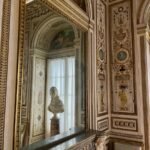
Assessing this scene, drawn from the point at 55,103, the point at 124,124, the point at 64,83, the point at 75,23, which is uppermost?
the point at 75,23

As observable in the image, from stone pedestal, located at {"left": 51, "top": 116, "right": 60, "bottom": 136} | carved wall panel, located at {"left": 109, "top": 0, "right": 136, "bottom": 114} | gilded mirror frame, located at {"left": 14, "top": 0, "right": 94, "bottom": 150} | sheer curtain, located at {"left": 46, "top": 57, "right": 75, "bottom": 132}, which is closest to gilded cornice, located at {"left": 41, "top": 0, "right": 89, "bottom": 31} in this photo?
gilded mirror frame, located at {"left": 14, "top": 0, "right": 94, "bottom": 150}

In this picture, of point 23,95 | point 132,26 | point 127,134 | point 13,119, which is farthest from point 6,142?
point 132,26

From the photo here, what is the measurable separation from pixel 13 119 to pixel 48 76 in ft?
1.90

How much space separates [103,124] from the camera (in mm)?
2742

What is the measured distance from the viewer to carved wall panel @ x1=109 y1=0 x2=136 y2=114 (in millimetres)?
2891

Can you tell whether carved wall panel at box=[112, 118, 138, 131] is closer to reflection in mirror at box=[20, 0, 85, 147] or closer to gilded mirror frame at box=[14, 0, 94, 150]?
gilded mirror frame at box=[14, 0, 94, 150]

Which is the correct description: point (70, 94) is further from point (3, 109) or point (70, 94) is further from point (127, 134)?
point (127, 134)

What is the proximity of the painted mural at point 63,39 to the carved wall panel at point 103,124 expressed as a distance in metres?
1.26

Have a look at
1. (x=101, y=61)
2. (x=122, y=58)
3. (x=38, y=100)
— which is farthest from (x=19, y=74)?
(x=122, y=58)

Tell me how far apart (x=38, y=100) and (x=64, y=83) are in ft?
1.40

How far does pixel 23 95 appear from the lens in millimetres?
1360

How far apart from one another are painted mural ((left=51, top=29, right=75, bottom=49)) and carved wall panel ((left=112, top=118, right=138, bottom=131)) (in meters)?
1.59

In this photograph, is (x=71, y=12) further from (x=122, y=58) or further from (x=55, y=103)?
(x=122, y=58)

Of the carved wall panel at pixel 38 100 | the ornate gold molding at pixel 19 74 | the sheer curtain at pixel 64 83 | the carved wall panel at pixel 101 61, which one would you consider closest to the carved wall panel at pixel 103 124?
the carved wall panel at pixel 101 61
